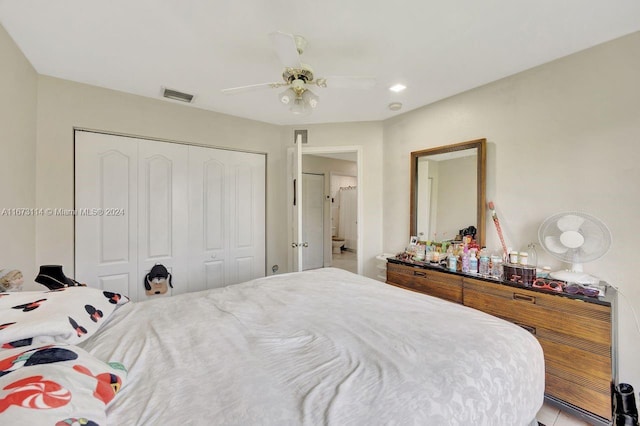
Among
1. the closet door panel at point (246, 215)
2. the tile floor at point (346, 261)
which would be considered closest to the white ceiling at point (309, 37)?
the closet door panel at point (246, 215)

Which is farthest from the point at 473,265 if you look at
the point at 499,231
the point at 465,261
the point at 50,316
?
the point at 50,316

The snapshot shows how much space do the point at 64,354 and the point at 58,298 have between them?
0.55 metres

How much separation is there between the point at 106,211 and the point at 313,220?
11.1 feet

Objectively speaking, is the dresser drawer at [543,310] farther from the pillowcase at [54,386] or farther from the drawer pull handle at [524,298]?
the pillowcase at [54,386]

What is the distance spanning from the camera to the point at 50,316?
1006 millimetres

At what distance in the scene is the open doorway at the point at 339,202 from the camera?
3.49m

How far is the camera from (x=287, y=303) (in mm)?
1606

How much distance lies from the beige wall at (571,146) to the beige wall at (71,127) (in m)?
2.72

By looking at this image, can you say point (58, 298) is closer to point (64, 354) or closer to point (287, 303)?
point (64, 354)

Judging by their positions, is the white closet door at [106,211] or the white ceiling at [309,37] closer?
the white ceiling at [309,37]

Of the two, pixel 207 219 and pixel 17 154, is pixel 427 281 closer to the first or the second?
pixel 207 219

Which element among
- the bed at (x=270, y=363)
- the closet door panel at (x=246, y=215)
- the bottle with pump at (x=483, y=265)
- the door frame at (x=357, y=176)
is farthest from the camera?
the door frame at (x=357, y=176)

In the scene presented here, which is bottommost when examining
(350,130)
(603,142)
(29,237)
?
(29,237)

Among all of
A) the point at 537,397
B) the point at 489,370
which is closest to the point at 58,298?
the point at 489,370
